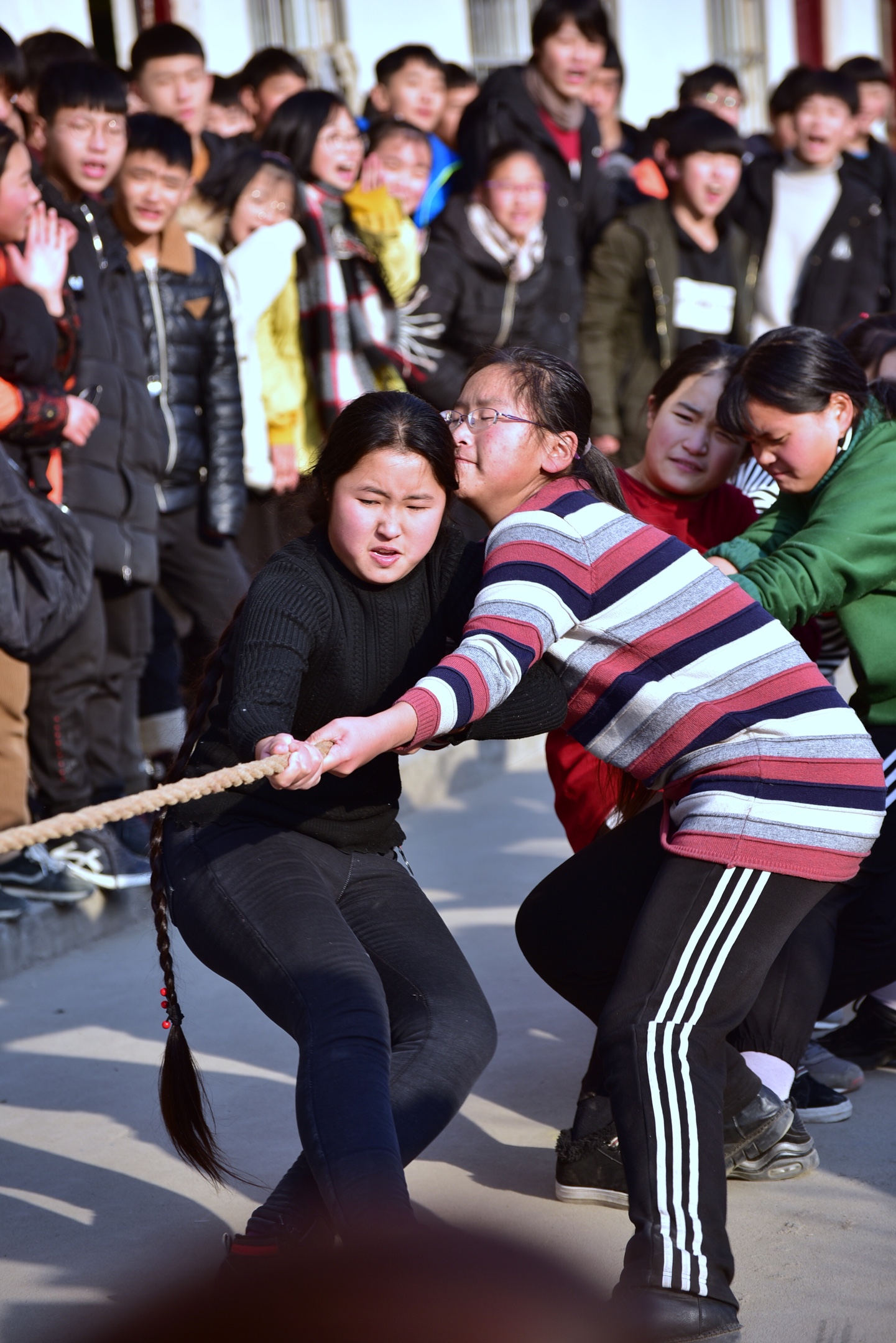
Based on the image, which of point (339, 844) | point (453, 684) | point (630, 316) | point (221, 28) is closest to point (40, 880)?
point (339, 844)

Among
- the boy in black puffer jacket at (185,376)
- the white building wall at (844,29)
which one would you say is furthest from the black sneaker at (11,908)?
the white building wall at (844,29)

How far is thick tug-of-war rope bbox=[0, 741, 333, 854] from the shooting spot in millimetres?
1686

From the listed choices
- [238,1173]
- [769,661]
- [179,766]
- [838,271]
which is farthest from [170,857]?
[838,271]

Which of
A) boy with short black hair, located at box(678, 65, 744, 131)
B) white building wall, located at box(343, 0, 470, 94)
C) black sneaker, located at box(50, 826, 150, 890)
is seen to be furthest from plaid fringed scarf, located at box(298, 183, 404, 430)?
white building wall, located at box(343, 0, 470, 94)

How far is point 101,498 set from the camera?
13.8 feet

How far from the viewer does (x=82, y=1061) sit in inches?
132

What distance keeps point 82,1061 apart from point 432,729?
1.72 m

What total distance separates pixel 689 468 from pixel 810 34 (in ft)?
42.0

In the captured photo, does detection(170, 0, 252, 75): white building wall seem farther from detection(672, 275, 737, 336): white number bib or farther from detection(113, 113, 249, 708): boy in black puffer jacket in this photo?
detection(113, 113, 249, 708): boy in black puffer jacket

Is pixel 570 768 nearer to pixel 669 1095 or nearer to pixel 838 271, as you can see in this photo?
pixel 669 1095

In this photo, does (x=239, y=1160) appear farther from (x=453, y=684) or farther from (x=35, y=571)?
(x=35, y=571)

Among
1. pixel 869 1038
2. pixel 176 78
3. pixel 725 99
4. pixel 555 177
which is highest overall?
pixel 725 99

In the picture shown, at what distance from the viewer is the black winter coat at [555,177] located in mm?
6016

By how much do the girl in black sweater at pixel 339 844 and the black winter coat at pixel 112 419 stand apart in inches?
75.0
